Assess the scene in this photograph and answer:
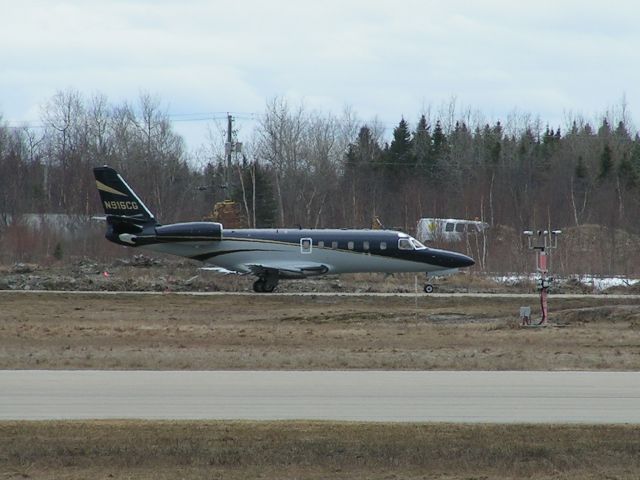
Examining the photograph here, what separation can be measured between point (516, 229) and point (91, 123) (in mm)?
42234

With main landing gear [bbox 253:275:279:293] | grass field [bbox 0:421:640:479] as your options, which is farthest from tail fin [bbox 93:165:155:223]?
grass field [bbox 0:421:640:479]

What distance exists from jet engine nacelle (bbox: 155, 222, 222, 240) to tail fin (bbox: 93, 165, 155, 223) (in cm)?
96

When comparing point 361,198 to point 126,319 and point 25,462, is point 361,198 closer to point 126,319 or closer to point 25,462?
point 126,319

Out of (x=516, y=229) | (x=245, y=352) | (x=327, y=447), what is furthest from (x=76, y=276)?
(x=327, y=447)

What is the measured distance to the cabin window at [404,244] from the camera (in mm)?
44844

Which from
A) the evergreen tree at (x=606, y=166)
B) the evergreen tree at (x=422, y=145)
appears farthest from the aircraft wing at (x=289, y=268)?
the evergreen tree at (x=422, y=145)

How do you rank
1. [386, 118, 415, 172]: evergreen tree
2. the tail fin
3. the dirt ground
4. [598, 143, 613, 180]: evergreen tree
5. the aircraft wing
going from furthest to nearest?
[386, 118, 415, 172]: evergreen tree, [598, 143, 613, 180]: evergreen tree, the tail fin, the aircraft wing, the dirt ground

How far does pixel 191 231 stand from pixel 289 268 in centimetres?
411

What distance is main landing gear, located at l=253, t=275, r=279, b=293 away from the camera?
148 feet

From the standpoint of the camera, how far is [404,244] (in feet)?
147

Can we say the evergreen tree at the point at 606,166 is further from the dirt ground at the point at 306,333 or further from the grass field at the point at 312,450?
the grass field at the point at 312,450

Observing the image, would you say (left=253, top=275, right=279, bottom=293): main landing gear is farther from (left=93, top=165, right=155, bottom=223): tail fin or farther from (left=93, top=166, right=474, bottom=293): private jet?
(left=93, top=165, right=155, bottom=223): tail fin

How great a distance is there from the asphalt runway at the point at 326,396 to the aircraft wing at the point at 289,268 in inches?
988

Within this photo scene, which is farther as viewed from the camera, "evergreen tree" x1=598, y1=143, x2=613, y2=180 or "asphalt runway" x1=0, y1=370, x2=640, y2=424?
"evergreen tree" x1=598, y1=143, x2=613, y2=180
